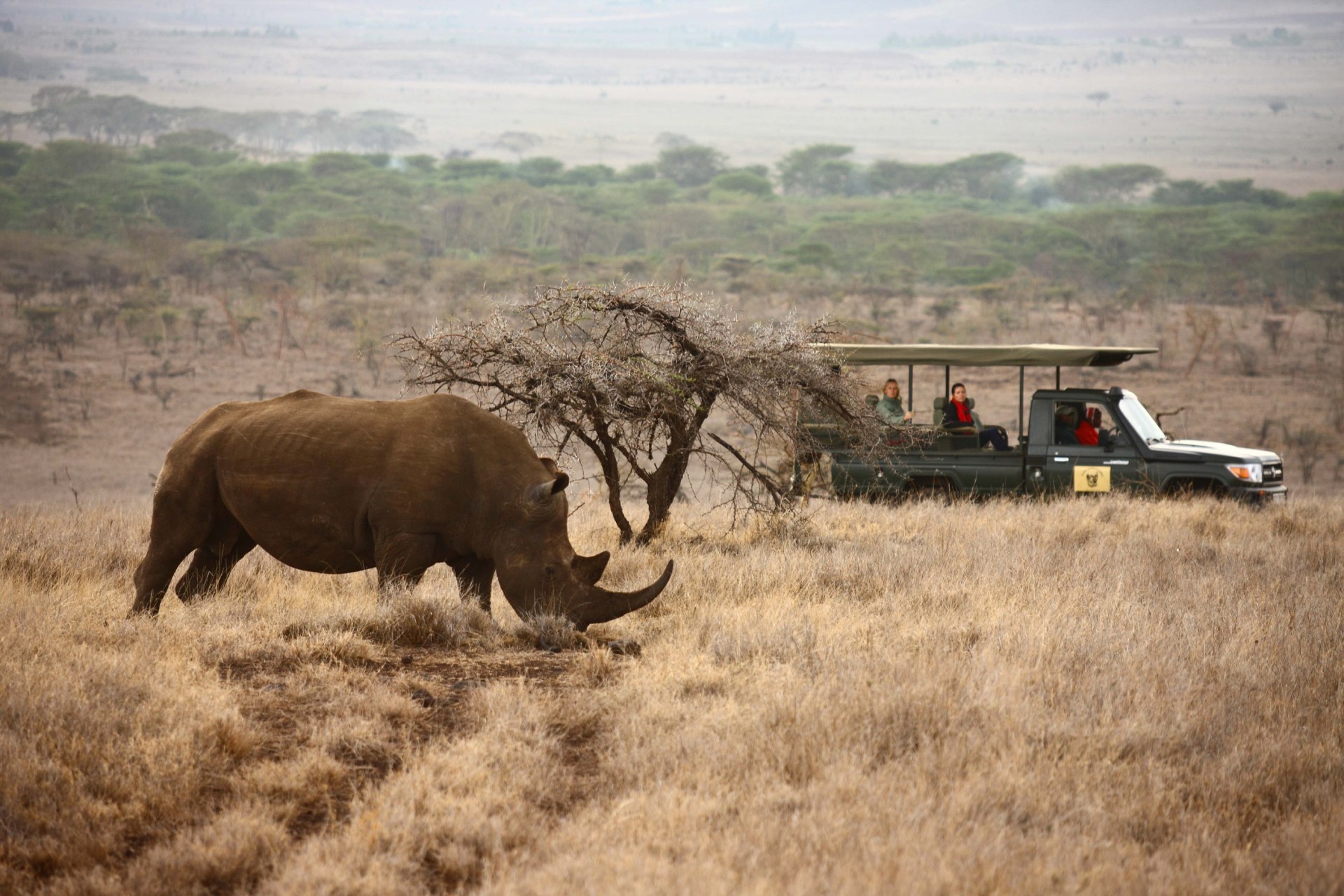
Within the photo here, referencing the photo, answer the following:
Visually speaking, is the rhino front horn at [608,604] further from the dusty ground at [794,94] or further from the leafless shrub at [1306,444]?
the dusty ground at [794,94]

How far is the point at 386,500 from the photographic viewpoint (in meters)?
7.66

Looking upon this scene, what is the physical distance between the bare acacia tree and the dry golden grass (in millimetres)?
2295

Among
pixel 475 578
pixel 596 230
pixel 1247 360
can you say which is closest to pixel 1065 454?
pixel 475 578

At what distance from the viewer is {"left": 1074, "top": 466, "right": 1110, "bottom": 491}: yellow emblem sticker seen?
14586mm

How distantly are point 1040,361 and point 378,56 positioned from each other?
161 metres

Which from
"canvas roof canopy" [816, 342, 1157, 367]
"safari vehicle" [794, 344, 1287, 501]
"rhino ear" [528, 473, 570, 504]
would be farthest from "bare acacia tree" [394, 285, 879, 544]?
"rhino ear" [528, 473, 570, 504]

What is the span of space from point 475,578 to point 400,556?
0.78m

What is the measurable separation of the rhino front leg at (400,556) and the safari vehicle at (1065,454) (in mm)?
7330

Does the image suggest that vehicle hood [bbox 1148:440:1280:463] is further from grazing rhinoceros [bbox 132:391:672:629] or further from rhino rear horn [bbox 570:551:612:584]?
rhino rear horn [bbox 570:551:612:584]

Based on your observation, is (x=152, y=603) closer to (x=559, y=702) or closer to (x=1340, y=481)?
(x=559, y=702)

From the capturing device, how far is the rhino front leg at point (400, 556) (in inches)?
302

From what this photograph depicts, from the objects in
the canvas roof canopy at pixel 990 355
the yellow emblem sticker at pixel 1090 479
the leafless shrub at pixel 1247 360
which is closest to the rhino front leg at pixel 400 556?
the canvas roof canopy at pixel 990 355

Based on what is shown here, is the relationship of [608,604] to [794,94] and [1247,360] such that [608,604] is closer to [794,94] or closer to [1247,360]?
[1247,360]

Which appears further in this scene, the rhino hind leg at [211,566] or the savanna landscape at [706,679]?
the rhino hind leg at [211,566]
